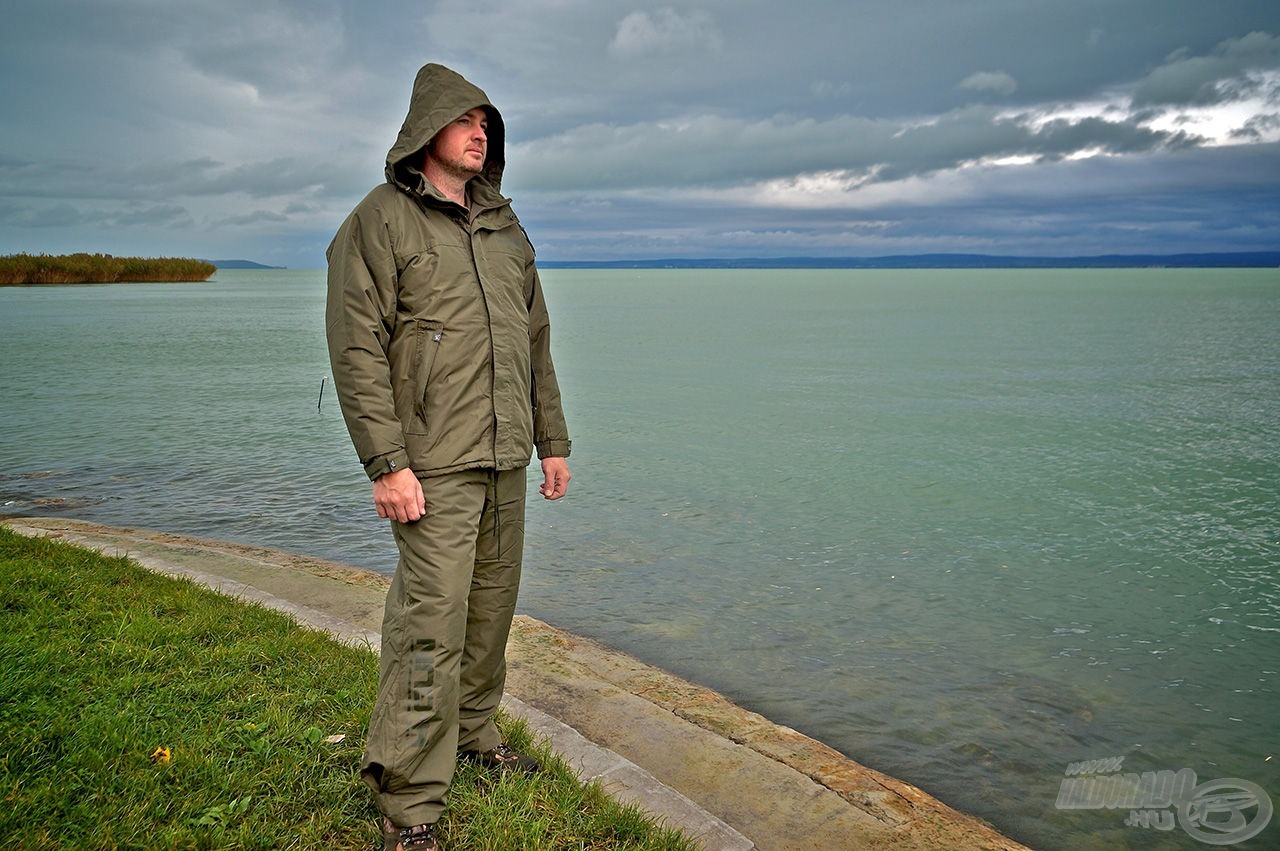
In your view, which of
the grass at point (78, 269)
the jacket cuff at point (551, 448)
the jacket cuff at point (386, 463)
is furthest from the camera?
the grass at point (78, 269)

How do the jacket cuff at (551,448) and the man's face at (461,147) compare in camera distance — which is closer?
the man's face at (461,147)

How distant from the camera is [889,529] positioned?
35.2 ft

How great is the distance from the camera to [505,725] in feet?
13.9

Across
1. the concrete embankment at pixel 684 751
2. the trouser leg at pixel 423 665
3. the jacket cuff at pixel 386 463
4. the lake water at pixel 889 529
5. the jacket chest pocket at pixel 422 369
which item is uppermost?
the jacket chest pocket at pixel 422 369

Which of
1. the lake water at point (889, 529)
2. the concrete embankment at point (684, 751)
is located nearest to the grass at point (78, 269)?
the lake water at point (889, 529)

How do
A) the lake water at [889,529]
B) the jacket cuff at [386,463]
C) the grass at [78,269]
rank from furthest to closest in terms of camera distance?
the grass at [78,269], the lake water at [889,529], the jacket cuff at [386,463]

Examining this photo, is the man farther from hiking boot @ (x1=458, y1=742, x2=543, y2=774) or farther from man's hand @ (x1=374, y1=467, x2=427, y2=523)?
hiking boot @ (x1=458, y1=742, x2=543, y2=774)

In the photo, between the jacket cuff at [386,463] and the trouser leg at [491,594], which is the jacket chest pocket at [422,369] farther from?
the trouser leg at [491,594]

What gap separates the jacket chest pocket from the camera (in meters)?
3.28

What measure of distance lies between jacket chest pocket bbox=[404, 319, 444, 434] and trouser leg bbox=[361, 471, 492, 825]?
202mm

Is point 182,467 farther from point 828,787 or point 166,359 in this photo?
point 166,359

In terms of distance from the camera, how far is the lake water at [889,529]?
620cm

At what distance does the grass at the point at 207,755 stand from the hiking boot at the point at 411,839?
9cm

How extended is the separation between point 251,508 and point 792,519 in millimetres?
6580
